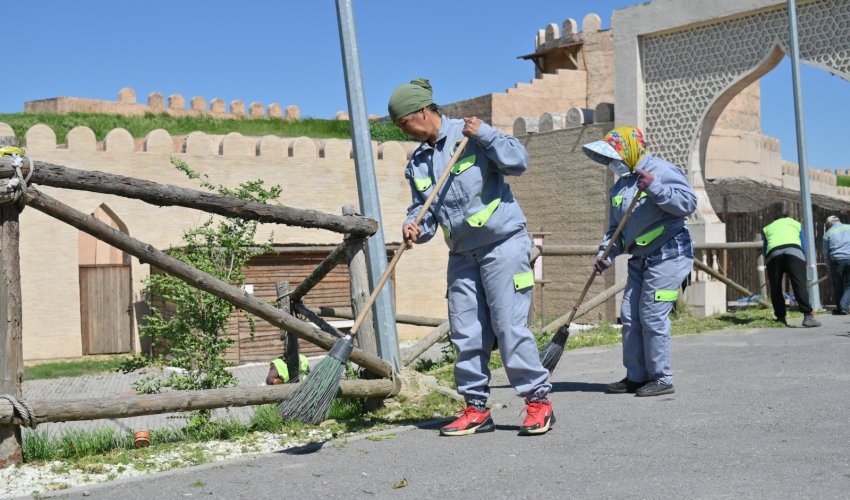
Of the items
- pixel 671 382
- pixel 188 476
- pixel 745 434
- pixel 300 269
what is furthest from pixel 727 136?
pixel 188 476

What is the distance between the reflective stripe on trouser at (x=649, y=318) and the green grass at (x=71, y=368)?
33.0 feet

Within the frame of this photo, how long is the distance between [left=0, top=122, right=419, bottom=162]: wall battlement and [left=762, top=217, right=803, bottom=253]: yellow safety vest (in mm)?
9681

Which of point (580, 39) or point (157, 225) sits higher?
point (580, 39)

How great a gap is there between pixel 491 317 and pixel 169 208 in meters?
13.6

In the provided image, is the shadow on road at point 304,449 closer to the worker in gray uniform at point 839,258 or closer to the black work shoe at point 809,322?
the black work shoe at point 809,322

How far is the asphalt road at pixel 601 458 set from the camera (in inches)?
159

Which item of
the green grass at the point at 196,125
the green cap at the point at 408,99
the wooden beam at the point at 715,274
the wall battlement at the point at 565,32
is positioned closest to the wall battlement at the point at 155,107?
the green grass at the point at 196,125

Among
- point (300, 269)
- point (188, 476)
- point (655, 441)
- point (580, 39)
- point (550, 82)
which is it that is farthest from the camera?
point (580, 39)

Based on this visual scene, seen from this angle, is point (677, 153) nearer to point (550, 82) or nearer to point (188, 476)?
point (550, 82)

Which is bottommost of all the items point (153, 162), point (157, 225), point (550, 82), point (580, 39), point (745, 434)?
point (745, 434)

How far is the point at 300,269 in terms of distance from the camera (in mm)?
17297

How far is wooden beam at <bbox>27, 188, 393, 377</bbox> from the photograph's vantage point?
15.4 ft

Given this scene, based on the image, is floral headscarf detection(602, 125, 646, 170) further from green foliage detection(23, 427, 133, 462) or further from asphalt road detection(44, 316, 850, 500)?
green foliage detection(23, 427, 133, 462)

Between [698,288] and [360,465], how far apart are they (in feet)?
38.0
